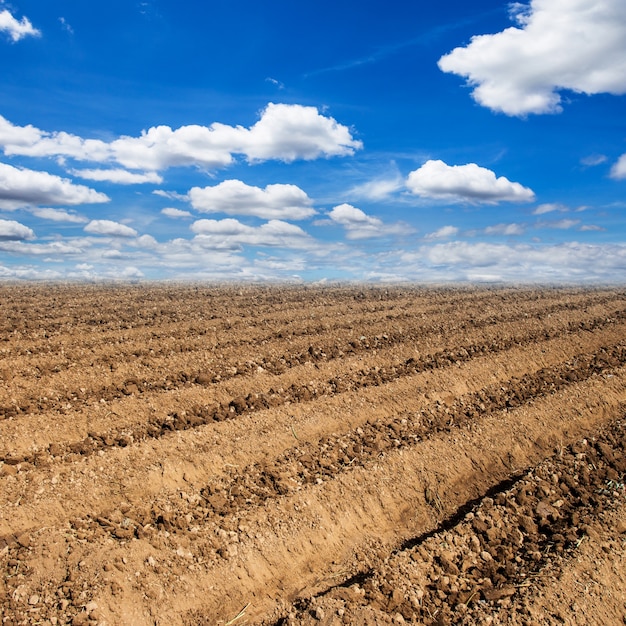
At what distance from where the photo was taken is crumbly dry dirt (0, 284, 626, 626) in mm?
4539

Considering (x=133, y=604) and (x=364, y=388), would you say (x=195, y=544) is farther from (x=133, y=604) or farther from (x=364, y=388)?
(x=364, y=388)

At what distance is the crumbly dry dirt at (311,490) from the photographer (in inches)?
179

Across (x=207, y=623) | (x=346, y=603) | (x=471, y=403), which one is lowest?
(x=207, y=623)

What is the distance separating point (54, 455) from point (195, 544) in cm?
342

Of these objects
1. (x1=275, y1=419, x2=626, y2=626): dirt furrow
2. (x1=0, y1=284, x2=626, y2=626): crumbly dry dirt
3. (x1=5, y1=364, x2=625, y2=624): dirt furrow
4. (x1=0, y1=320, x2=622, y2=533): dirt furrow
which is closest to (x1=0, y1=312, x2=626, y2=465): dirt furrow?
→ (x1=0, y1=284, x2=626, y2=626): crumbly dry dirt

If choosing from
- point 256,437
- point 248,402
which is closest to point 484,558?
point 256,437

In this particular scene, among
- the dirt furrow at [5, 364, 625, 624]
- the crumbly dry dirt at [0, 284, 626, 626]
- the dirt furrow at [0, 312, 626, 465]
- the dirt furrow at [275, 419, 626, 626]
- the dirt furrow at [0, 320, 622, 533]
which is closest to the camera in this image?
the dirt furrow at [275, 419, 626, 626]

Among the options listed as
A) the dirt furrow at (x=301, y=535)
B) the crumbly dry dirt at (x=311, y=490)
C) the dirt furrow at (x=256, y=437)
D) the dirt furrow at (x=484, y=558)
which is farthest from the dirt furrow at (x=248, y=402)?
the dirt furrow at (x=484, y=558)

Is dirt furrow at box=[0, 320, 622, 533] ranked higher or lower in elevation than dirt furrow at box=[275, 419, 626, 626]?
higher

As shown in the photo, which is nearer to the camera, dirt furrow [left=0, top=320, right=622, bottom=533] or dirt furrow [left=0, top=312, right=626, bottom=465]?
dirt furrow [left=0, top=320, right=622, bottom=533]

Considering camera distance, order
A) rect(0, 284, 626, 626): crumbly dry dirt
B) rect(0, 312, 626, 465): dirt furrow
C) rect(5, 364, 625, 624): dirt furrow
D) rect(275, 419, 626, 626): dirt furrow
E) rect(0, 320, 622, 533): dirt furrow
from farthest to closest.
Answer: rect(0, 312, 626, 465): dirt furrow, rect(0, 320, 622, 533): dirt furrow, rect(5, 364, 625, 624): dirt furrow, rect(0, 284, 626, 626): crumbly dry dirt, rect(275, 419, 626, 626): dirt furrow

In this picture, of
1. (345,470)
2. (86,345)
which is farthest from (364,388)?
(86,345)

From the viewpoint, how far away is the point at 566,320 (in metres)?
20.1

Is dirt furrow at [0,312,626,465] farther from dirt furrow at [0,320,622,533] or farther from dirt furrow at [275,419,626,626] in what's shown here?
dirt furrow at [275,419,626,626]
